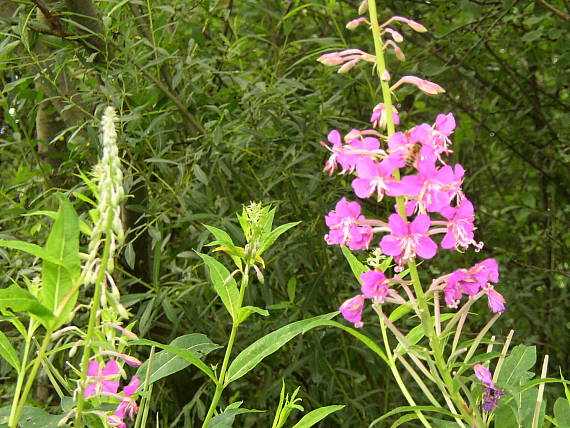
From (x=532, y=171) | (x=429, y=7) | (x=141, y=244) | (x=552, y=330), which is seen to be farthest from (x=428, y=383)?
(x=429, y=7)

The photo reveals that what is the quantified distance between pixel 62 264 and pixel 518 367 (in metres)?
0.77

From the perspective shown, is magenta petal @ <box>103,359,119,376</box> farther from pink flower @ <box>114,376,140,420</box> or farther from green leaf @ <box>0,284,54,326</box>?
green leaf @ <box>0,284,54,326</box>

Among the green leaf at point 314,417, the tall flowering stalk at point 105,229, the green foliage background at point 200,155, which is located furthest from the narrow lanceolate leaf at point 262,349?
the green foliage background at point 200,155

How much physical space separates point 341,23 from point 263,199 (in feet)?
4.34

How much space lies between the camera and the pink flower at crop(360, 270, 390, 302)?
1138mm

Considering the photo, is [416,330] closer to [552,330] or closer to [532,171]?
[552,330]

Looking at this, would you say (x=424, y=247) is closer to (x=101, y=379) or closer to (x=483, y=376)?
(x=483, y=376)

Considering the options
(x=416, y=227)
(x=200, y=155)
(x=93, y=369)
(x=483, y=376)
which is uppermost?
(x=416, y=227)

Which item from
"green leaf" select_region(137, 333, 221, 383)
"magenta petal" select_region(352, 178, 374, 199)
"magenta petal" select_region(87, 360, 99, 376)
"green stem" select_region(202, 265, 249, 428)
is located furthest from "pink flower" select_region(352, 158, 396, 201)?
"magenta petal" select_region(87, 360, 99, 376)

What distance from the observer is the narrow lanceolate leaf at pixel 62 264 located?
3.07 ft

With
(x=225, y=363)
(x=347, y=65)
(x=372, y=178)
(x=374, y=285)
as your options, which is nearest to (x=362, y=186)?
(x=372, y=178)

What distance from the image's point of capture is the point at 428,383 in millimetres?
3186

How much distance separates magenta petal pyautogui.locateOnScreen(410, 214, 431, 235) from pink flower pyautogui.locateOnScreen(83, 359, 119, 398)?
45 centimetres

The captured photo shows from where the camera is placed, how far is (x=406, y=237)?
111 centimetres
